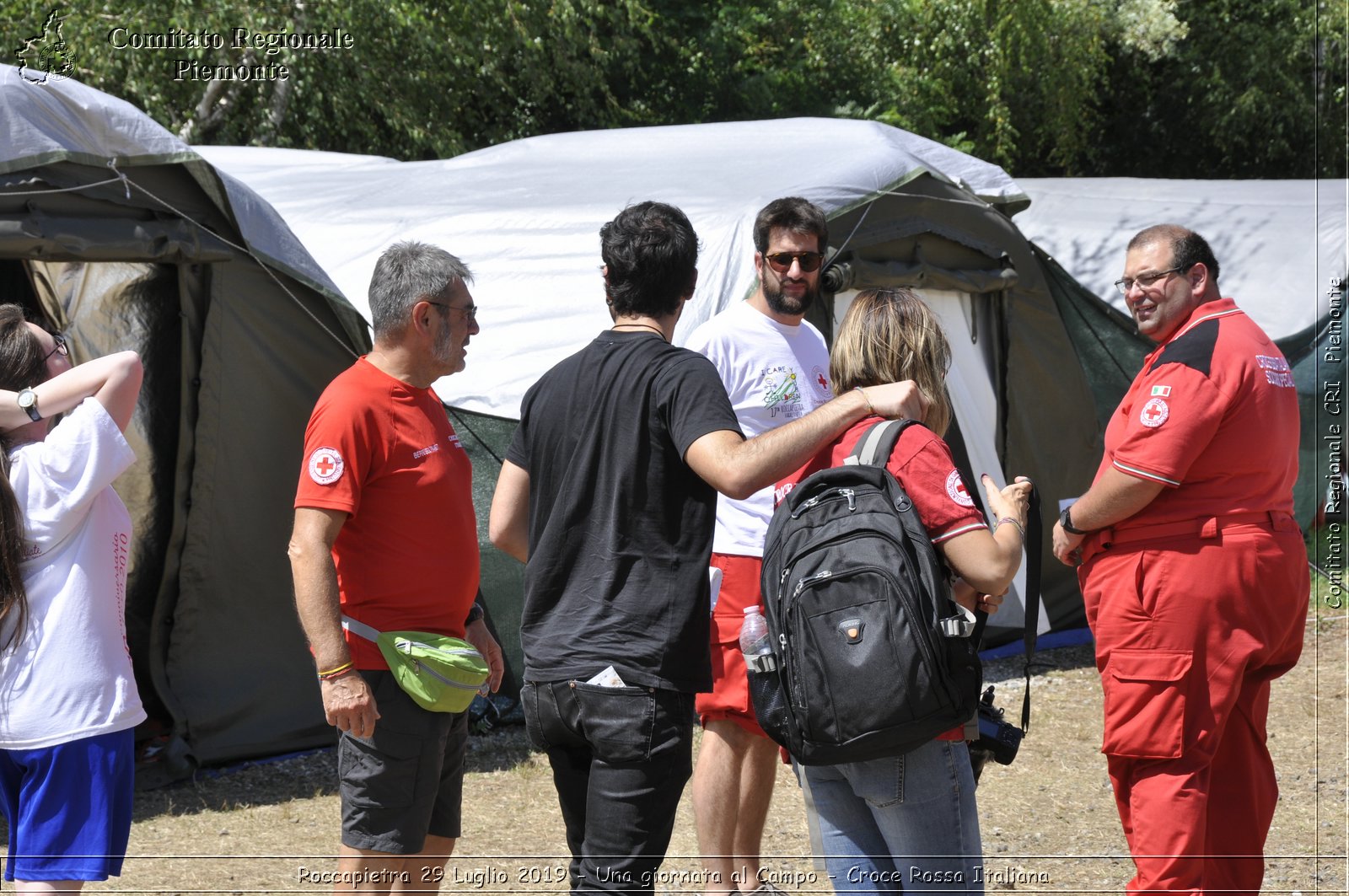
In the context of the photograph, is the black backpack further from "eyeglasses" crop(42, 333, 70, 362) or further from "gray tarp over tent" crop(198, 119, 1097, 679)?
"gray tarp over tent" crop(198, 119, 1097, 679)

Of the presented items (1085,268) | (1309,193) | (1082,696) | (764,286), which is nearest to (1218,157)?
(1309,193)

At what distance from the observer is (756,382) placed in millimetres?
3867

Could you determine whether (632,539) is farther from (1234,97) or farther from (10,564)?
(1234,97)

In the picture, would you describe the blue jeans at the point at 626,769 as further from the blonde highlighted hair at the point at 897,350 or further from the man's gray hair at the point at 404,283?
the man's gray hair at the point at 404,283

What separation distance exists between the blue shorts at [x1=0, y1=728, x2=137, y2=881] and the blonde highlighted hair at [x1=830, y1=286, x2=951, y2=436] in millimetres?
1689

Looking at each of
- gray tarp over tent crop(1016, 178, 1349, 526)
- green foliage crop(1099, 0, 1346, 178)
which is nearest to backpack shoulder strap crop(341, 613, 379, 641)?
gray tarp over tent crop(1016, 178, 1349, 526)

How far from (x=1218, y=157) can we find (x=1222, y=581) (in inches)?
641

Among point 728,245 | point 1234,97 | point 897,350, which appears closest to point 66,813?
point 897,350

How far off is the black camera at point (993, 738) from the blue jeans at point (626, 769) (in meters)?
0.57

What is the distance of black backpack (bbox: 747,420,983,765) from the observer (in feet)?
7.66

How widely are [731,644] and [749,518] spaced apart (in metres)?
0.35

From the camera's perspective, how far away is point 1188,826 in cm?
321

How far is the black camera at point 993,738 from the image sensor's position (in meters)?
2.60

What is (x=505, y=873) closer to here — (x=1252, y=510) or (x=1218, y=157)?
(x=1252, y=510)
